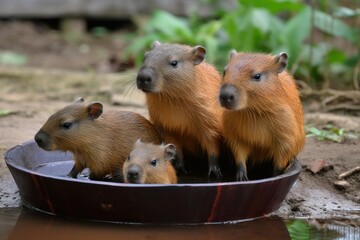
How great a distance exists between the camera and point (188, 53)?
6586 millimetres

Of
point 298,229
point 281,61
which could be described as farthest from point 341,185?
point 281,61

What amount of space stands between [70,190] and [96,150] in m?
0.70

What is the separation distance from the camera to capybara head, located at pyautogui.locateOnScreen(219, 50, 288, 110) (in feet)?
19.6

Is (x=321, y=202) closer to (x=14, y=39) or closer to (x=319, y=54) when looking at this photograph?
(x=319, y=54)

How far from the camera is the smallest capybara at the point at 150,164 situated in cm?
594

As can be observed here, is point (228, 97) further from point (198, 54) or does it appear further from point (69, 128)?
point (69, 128)

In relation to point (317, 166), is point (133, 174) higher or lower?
higher

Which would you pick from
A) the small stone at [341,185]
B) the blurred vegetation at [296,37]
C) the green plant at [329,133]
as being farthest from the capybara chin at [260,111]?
the blurred vegetation at [296,37]

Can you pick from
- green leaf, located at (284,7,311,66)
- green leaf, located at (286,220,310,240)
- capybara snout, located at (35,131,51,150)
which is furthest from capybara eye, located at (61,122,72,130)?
green leaf, located at (284,7,311,66)

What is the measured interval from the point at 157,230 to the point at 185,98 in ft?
4.01

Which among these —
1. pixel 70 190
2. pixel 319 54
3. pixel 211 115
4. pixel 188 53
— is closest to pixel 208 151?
pixel 211 115

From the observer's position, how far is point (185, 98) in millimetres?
6477

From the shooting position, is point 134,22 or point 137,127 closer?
point 137,127

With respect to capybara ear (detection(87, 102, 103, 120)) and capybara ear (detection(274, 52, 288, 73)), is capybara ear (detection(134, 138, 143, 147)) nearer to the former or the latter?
capybara ear (detection(87, 102, 103, 120))
